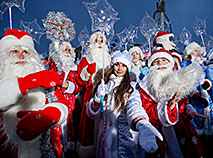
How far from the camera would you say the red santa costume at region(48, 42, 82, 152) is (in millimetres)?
3087

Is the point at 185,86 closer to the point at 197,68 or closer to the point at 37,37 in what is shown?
the point at 197,68

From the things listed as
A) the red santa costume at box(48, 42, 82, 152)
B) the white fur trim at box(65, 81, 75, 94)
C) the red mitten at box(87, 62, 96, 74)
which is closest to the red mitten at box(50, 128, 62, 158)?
the red santa costume at box(48, 42, 82, 152)

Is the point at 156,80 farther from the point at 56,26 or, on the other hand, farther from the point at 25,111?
the point at 56,26

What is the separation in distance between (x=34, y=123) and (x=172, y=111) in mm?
1557

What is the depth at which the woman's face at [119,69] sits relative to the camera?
270 cm

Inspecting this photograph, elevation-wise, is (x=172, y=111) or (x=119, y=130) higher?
(x=172, y=111)

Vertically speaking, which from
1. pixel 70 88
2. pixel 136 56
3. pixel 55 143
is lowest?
pixel 55 143

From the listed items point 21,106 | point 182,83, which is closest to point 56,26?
point 21,106

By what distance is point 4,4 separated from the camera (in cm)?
261

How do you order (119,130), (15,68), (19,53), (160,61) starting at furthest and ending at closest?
(160,61) < (119,130) < (19,53) < (15,68)

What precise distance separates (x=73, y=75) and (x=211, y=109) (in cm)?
358

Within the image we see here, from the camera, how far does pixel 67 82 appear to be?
3.50 m

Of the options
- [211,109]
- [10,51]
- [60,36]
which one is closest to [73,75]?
[60,36]

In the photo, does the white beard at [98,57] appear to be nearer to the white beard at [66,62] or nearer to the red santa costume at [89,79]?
the red santa costume at [89,79]
